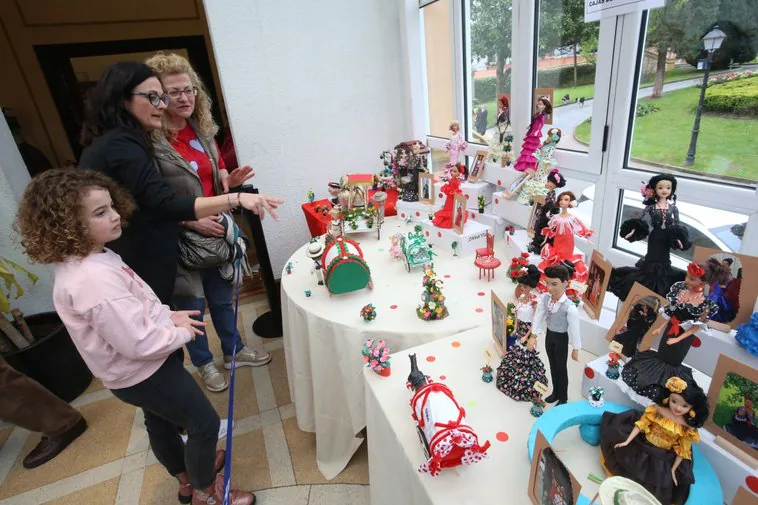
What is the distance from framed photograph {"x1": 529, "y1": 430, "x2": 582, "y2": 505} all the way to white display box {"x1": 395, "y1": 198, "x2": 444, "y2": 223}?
5.19ft

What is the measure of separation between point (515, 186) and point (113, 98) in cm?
161

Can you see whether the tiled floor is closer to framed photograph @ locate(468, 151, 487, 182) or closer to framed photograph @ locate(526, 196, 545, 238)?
framed photograph @ locate(526, 196, 545, 238)

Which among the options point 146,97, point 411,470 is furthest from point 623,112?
point 146,97

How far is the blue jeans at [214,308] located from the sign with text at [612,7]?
196 cm

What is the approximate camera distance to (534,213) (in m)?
1.69

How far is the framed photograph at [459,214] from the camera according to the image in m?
1.84

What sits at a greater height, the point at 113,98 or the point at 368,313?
the point at 113,98

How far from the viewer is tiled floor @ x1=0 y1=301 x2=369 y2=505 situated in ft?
5.72

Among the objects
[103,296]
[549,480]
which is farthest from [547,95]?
[103,296]

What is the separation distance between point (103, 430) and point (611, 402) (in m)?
2.41

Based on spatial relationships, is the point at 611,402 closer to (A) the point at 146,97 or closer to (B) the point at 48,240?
(B) the point at 48,240

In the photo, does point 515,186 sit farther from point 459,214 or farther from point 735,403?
point 735,403

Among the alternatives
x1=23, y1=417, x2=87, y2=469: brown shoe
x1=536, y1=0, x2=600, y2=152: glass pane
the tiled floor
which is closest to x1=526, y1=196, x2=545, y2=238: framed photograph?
x1=536, y1=0, x2=600, y2=152: glass pane

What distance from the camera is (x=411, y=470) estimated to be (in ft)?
3.05
